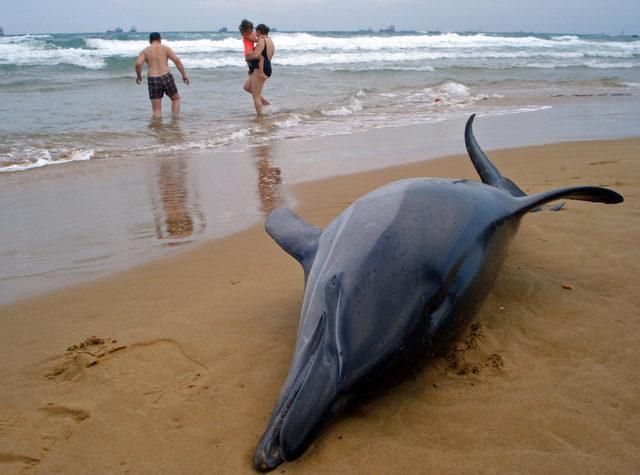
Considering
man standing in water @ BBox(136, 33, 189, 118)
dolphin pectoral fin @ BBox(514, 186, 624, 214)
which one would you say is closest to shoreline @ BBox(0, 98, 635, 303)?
man standing in water @ BBox(136, 33, 189, 118)

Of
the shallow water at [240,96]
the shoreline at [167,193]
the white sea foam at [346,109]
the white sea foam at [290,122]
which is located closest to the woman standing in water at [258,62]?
the shallow water at [240,96]

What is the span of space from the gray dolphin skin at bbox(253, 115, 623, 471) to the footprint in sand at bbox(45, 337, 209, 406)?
2.33ft

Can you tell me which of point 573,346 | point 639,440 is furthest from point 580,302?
point 639,440

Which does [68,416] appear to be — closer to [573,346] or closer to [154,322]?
[154,322]

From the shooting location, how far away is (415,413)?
2.56 meters

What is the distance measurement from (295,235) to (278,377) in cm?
96

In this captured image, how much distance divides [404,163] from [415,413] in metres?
6.06

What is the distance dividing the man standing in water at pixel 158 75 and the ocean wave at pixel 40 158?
13.3 feet

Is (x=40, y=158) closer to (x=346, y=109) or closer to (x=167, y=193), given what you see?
(x=167, y=193)

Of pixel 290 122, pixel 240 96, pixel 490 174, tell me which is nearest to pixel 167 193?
pixel 490 174

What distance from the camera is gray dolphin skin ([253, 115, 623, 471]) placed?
2.30 meters

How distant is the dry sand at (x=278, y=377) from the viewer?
236 cm

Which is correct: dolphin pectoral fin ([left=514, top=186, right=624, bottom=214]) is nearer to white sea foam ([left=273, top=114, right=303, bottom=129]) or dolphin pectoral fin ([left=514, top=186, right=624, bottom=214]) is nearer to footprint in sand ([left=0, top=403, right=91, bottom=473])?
footprint in sand ([left=0, top=403, right=91, bottom=473])

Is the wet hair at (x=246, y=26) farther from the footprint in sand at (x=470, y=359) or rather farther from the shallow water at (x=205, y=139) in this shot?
the footprint in sand at (x=470, y=359)
